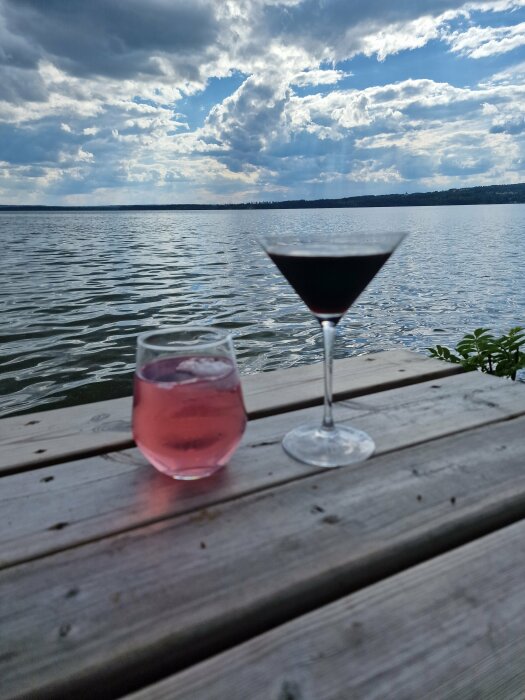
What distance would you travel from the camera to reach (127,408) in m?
1.69

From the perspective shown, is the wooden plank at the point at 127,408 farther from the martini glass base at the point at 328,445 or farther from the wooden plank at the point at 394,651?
the wooden plank at the point at 394,651

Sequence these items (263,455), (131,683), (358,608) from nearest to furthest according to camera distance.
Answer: (131,683) < (358,608) < (263,455)

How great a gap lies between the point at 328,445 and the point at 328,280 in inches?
16.3

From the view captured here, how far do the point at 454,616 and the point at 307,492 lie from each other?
1.32 feet

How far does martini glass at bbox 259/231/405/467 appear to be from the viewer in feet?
4.11

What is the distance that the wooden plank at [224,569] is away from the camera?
0.76 metres

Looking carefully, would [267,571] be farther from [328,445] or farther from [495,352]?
[495,352]

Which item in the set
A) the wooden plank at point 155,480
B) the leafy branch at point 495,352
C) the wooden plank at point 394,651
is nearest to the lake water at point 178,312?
the leafy branch at point 495,352

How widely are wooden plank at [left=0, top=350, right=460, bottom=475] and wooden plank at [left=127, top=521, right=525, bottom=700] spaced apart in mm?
770

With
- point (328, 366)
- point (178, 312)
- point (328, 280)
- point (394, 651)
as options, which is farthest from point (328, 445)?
point (178, 312)

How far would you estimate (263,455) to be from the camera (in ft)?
4.34

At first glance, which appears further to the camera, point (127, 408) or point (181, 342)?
point (127, 408)

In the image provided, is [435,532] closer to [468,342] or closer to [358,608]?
[358,608]

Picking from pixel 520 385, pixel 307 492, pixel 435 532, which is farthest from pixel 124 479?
pixel 520 385
